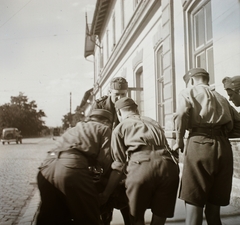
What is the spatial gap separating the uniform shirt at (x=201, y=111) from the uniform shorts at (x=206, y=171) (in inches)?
3.9

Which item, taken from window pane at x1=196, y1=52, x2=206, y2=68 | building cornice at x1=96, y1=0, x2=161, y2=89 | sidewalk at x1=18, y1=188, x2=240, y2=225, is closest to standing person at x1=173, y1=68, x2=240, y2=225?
sidewalk at x1=18, y1=188, x2=240, y2=225

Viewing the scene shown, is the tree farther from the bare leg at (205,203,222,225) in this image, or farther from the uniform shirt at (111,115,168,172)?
the bare leg at (205,203,222,225)

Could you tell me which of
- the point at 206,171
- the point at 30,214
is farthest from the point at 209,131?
the point at 30,214

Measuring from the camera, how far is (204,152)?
193 centimetres

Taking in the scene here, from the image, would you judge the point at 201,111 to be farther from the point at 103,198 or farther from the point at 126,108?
the point at 103,198

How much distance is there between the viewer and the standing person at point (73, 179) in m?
1.77

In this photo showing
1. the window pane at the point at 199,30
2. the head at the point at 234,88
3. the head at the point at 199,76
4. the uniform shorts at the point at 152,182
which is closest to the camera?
the uniform shorts at the point at 152,182

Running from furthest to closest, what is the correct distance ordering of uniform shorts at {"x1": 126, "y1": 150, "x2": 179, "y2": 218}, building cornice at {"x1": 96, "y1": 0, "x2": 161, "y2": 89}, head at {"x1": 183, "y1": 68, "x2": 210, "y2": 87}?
building cornice at {"x1": 96, "y1": 0, "x2": 161, "y2": 89}
head at {"x1": 183, "y1": 68, "x2": 210, "y2": 87}
uniform shorts at {"x1": 126, "y1": 150, "x2": 179, "y2": 218}

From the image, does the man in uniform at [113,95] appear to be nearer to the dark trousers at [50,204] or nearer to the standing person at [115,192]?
the standing person at [115,192]

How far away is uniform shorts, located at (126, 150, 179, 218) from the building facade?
1.15 m

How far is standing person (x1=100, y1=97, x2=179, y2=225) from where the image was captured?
177 cm

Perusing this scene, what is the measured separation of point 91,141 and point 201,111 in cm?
75

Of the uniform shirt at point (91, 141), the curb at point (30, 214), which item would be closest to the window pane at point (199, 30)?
the uniform shirt at point (91, 141)

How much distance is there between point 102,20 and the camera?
15.9 feet
